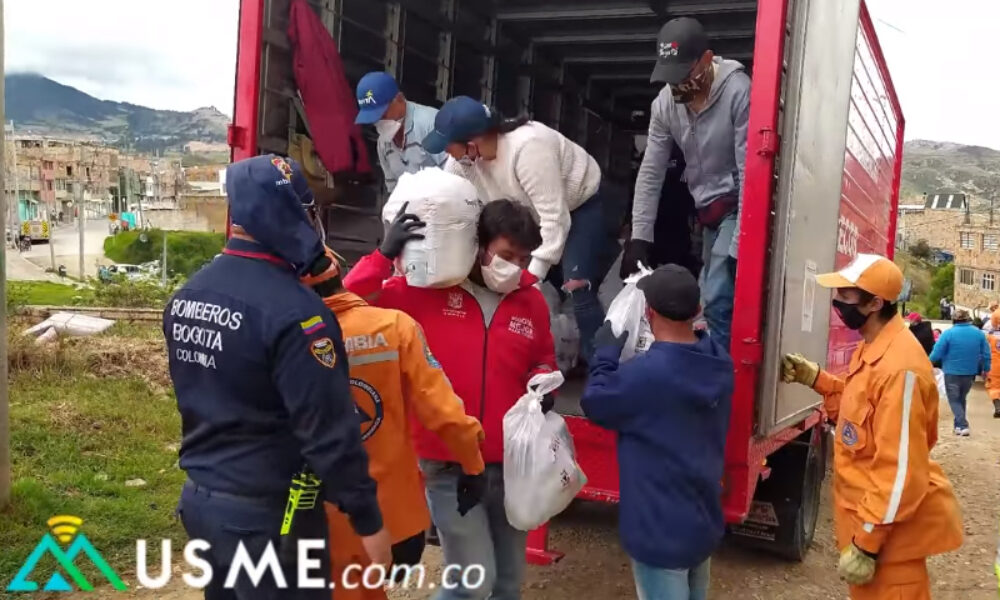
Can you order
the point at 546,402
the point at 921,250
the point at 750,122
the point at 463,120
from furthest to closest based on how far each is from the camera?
the point at 921,250 < the point at 463,120 < the point at 750,122 < the point at 546,402

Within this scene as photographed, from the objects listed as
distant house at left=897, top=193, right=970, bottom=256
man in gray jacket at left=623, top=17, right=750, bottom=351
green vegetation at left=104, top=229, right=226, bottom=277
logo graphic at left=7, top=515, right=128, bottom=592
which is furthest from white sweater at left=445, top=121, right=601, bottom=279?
distant house at left=897, top=193, right=970, bottom=256

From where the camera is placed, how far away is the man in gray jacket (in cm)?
320

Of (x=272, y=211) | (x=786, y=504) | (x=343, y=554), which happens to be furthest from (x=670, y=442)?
(x=786, y=504)

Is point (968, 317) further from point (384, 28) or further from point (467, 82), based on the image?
point (384, 28)

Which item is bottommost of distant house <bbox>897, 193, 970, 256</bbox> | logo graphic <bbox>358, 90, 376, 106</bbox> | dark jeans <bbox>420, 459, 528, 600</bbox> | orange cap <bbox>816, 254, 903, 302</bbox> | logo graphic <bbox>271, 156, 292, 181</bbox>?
dark jeans <bbox>420, 459, 528, 600</bbox>

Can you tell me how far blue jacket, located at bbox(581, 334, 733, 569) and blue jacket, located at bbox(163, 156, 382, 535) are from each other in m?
0.94

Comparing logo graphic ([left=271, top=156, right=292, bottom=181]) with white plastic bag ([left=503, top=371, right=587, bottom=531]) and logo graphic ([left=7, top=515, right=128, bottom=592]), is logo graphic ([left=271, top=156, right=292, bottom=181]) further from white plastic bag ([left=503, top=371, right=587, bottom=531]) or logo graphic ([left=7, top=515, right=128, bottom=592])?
logo graphic ([left=7, top=515, right=128, bottom=592])

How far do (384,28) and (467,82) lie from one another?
89 cm

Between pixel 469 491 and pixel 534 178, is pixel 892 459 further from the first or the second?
pixel 534 178

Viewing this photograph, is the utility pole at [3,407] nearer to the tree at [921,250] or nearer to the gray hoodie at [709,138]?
the gray hoodie at [709,138]

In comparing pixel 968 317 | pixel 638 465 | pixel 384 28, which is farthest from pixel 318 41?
pixel 968 317

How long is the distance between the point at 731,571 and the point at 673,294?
2501 millimetres

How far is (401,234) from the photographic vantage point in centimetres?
257

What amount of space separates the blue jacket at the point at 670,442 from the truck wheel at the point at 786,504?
6.15 ft
